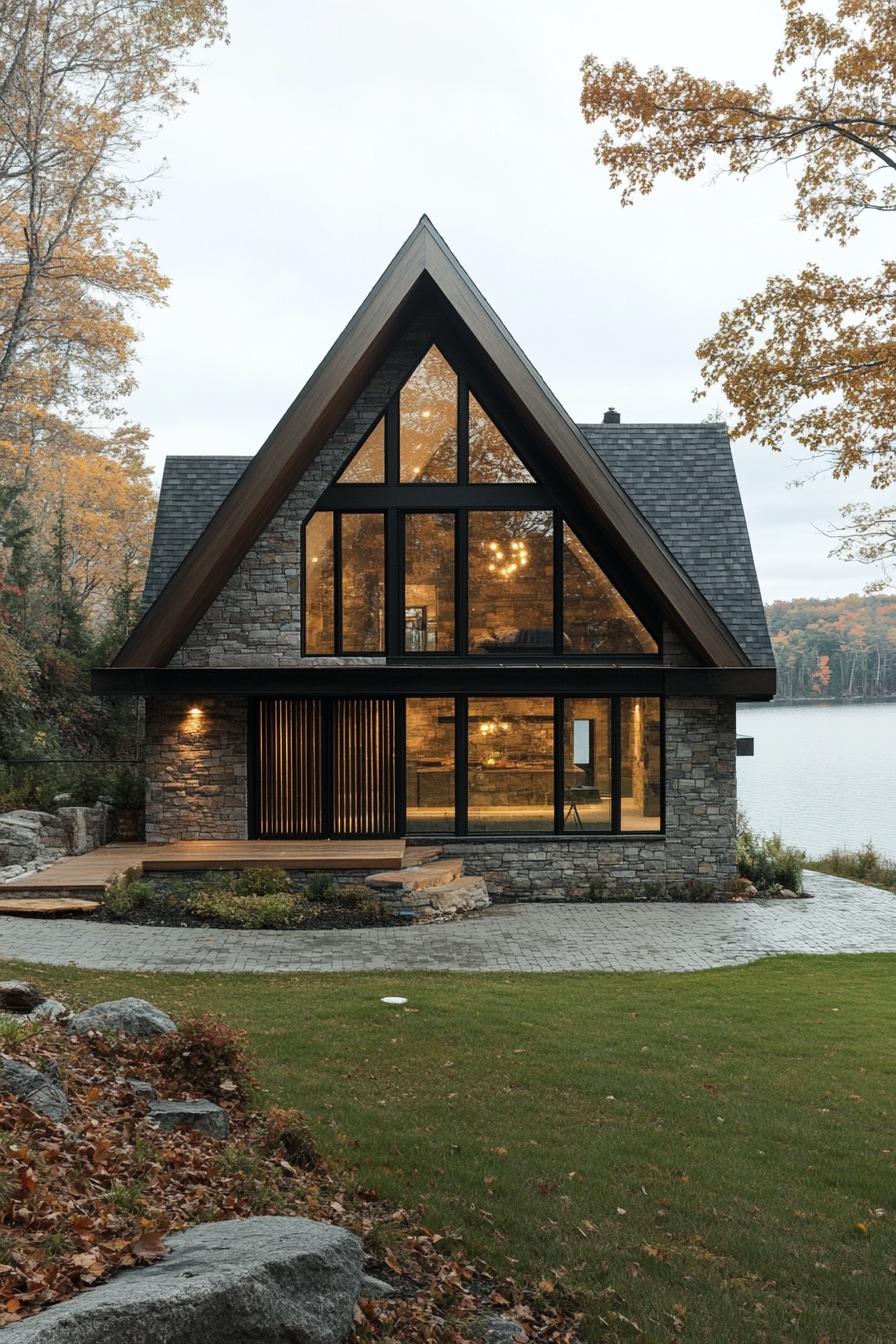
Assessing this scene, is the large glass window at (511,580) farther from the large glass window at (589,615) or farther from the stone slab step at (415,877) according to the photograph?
the stone slab step at (415,877)

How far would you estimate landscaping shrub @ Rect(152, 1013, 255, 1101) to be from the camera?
17.8 ft

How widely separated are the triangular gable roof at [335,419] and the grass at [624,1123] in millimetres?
5661

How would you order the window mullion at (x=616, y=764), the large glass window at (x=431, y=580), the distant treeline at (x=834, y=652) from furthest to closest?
the distant treeline at (x=834, y=652) < the large glass window at (x=431, y=580) < the window mullion at (x=616, y=764)

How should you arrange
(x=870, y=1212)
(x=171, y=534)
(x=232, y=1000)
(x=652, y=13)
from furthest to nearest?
(x=171, y=534), (x=652, y=13), (x=232, y=1000), (x=870, y=1212)

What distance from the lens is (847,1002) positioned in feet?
28.4

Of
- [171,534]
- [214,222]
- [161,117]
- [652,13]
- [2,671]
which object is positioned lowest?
[2,671]

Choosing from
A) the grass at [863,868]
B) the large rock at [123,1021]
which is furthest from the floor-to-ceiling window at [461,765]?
the large rock at [123,1021]

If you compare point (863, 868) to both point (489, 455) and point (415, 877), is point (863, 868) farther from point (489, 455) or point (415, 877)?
point (489, 455)

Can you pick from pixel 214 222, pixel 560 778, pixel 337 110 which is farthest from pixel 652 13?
pixel 337 110

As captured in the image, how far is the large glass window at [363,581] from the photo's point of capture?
14125 millimetres

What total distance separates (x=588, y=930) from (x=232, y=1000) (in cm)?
500

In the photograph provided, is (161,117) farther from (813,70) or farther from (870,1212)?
(870,1212)

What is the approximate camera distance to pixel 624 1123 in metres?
5.69

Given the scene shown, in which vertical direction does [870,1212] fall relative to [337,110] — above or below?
below
